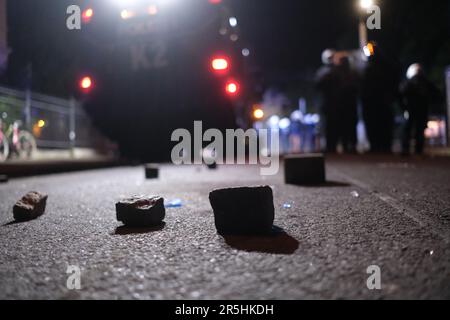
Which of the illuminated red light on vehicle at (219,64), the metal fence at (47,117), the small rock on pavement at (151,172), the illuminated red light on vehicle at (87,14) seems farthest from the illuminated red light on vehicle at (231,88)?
the metal fence at (47,117)

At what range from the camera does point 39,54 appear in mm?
7961

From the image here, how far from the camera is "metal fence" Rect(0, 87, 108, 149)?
1146 cm

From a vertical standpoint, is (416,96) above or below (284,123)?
below

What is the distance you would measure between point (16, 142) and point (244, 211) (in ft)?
36.2

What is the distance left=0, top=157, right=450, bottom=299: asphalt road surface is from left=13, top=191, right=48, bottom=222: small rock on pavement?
88mm

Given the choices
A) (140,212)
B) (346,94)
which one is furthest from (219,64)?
(346,94)

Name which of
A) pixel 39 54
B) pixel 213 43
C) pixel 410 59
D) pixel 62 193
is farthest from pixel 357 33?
pixel 62 193

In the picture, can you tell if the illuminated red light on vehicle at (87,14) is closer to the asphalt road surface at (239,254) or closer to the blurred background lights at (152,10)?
the blurred background lights at (152,10)

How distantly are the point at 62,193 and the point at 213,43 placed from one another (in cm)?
429

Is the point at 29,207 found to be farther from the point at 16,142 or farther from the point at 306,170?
the point at 16,142

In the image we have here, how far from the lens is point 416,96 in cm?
855

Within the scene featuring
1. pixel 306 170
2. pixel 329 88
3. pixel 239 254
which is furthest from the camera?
pixel 329 88

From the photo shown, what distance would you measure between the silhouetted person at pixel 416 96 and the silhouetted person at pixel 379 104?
3.08 ft
